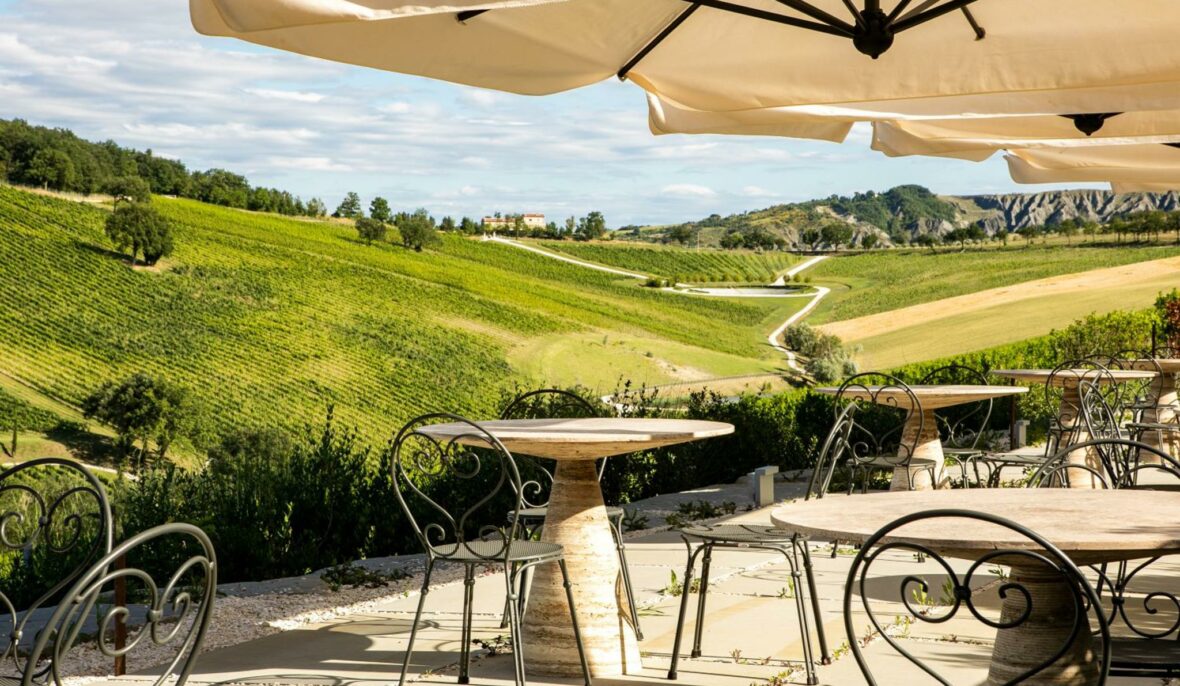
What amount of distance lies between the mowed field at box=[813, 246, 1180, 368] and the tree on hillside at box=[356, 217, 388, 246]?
27.0 metres

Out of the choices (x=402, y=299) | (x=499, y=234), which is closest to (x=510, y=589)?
(x=402, y=299)

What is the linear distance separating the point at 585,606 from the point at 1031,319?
146 ft

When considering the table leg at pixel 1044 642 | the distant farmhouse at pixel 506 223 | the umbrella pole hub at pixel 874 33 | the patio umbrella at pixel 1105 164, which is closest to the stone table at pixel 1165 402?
the patio umbrella at pixel 1105 164

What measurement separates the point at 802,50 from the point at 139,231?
57550mm

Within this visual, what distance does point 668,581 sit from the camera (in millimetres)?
4496

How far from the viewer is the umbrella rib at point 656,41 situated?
358 centimetres

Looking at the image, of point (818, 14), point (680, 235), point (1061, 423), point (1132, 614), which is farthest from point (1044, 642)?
point (680, 235)

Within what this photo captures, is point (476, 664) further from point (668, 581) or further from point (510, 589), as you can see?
point (668, 581)

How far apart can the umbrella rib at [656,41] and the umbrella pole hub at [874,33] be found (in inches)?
24.8

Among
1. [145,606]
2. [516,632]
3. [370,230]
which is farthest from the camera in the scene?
[370,230]

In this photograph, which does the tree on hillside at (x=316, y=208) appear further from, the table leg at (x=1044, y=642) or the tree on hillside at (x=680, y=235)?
the table leg at (x=1044, y=642)

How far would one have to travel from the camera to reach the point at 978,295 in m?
54.6

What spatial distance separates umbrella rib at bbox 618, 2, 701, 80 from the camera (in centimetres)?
358

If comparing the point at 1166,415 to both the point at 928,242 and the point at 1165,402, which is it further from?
the point at 928,242
